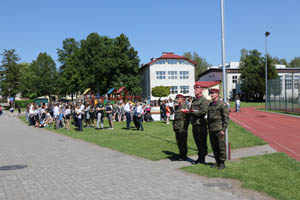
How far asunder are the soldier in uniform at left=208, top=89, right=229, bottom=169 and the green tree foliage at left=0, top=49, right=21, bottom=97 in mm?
76927

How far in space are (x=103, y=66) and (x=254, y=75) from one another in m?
33.9

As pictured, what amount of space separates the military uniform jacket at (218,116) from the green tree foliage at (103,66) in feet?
156

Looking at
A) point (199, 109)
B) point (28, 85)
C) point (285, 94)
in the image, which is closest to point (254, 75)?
point (285, 94)

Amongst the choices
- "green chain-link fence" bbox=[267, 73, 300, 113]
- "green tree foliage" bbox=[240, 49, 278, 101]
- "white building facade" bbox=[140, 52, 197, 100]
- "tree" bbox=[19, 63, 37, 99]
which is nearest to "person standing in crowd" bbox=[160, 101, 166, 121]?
"green chain-link fence" bbox=[267, 73, 300, 113]

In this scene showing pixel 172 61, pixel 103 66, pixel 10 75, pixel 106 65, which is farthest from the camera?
pixel 10 75

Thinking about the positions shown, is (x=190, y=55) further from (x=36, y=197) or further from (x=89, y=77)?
(x=36, y=197)

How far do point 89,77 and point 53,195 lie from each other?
167 ft

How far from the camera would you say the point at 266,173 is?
681 centimetres

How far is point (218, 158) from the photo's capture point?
7336 millimetres

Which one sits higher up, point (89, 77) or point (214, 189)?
point (89, 77)

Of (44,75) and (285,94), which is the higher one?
(44,75)

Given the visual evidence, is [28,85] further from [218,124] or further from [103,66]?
[218,124]

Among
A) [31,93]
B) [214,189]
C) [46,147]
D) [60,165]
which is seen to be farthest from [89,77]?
[214,189]

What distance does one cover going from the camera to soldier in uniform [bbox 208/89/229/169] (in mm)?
7145
